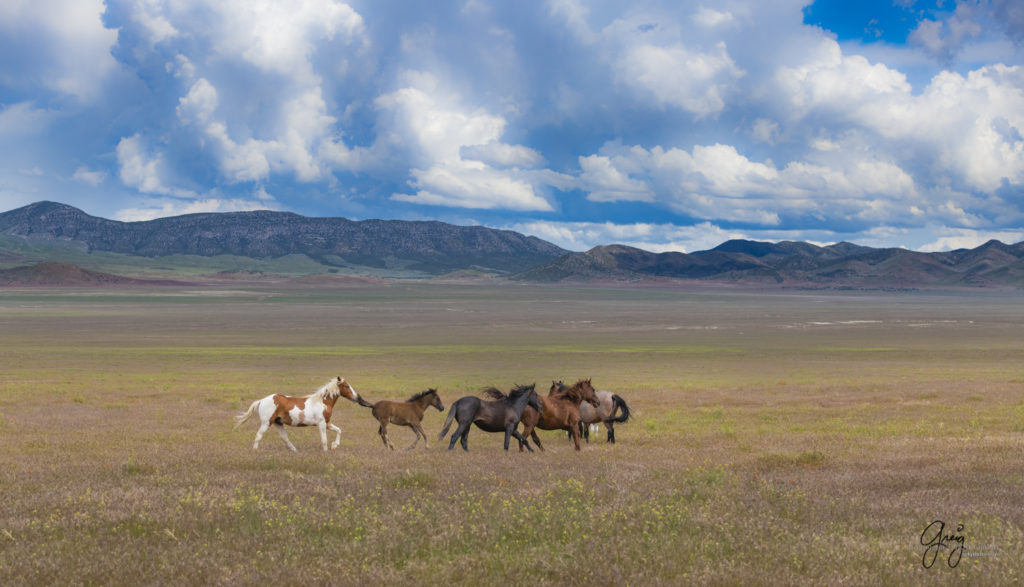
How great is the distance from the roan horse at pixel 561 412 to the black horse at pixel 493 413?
38cm

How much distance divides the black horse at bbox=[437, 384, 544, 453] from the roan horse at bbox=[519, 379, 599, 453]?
0.38 meters

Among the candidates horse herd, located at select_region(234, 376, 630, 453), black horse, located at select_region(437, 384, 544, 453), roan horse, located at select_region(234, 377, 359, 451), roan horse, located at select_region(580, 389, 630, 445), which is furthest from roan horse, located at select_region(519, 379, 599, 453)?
roan horse, located at select_region(234, 377, 359, 451)

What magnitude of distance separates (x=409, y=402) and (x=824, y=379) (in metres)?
30.7

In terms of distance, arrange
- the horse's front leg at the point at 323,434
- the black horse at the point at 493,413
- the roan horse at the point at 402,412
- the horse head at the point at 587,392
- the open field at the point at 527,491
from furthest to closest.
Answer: the horse head at the point at 587,392
the roan horse at the point at 402,412
the horse's front leg at the point at 323,434
the black horse at the point at 493,413
the open field at the point at 527,491

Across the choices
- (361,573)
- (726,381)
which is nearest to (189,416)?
(361,573)

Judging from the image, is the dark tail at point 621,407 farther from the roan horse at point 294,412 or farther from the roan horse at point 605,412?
the roan horse at point 294,412

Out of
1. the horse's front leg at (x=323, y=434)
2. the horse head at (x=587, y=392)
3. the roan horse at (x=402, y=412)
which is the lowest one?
the horse's front leg at (x=323, y=434)

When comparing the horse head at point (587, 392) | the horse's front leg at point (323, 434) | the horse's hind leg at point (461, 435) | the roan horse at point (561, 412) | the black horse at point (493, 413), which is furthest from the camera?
the horse head at point (587, 392)

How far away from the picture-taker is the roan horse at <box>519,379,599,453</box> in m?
18.8

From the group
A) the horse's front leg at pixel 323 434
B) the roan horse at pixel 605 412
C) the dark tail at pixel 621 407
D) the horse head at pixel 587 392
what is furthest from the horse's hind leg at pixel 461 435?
the dark tail at pixel 621 407

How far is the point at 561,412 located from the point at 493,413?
78.2 inches

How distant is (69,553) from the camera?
8.89m

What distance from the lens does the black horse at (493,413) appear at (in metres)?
18.0

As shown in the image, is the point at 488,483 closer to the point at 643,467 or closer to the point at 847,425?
the point at 643,467
